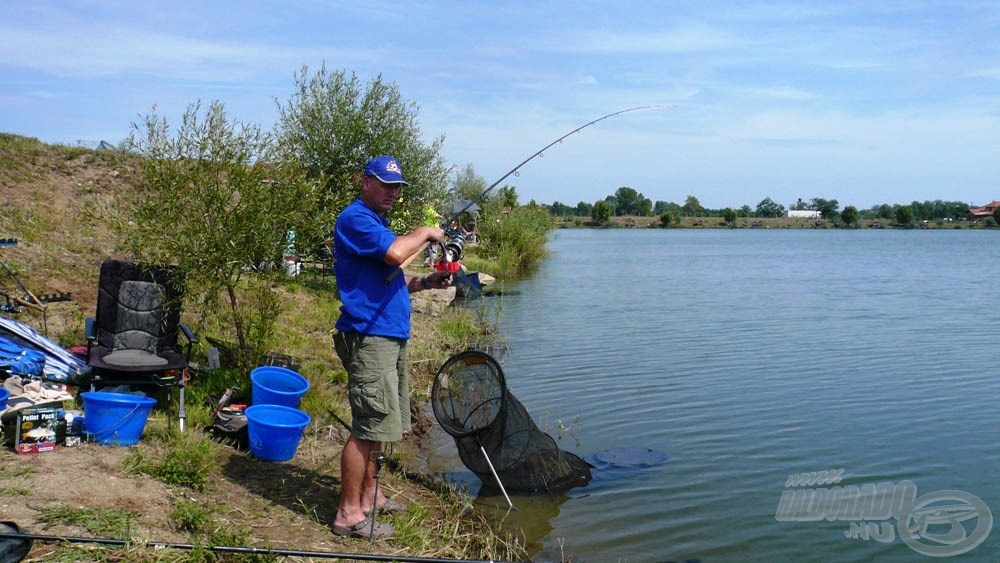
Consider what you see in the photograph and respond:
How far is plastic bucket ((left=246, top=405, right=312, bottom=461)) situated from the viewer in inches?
212

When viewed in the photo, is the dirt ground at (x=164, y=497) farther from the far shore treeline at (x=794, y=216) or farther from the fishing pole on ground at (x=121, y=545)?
the far shore treeline at (x=794, y=216)

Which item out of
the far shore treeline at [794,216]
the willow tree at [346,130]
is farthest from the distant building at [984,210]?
the willow tree at [346,130]

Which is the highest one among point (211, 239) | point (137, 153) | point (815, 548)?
point (137, 153)

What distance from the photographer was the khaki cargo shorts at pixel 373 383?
4.25 metres

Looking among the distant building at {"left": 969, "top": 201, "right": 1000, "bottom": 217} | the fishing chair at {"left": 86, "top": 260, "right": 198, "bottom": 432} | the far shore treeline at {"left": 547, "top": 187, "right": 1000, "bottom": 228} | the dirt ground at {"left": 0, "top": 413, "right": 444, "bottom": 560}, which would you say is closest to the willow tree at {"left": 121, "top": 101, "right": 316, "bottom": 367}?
the fishing chair at {"left": 86, "top": 260, "right": 198, "bottom": 432}

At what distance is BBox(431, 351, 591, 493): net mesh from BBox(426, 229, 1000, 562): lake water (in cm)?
24

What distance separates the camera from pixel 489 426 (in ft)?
18.4

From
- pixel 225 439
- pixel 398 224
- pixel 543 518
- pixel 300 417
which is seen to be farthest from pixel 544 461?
pixel 398 224

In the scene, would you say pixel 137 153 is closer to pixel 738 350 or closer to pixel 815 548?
pixel 815 548

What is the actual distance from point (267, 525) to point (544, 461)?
225cm

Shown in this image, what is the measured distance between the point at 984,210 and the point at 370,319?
12520 centimetres

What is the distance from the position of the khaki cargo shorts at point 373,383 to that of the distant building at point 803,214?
4899 inches

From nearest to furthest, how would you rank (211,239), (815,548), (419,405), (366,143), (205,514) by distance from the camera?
(205,514)
(815,548)
(211,239)
(419,405)
(366,143)

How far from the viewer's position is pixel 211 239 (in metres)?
6.49
